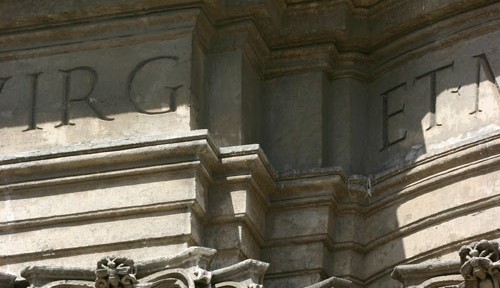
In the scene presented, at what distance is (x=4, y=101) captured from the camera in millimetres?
26328

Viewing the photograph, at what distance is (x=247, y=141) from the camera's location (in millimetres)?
26031

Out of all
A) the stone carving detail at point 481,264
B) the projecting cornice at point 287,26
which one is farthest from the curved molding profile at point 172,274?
the projecting cornice at point 287,26

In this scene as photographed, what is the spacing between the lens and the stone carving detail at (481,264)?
78.5 ft

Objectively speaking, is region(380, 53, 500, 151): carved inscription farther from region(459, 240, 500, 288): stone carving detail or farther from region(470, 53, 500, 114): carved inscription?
region(459, 240, 500, 288): stone carving detail

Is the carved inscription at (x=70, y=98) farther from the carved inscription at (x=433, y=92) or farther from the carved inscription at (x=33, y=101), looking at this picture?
the carved inscription at (x=433, y=92)

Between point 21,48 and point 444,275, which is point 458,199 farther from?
point 21,48

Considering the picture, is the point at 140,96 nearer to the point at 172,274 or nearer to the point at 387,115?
the point at 172,274

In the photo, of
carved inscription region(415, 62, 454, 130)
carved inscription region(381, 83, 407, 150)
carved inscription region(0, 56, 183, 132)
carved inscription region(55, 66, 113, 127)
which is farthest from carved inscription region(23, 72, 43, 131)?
carved inscription region(415, 62, 454, 130)

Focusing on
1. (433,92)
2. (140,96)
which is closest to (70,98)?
(140,96)

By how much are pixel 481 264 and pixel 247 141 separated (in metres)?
3.05

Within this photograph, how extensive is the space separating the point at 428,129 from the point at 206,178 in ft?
7.15

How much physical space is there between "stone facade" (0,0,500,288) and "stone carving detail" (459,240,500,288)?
0.30 metres

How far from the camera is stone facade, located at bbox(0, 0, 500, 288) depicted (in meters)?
25.1

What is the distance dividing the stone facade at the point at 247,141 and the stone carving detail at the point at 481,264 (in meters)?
0.30
